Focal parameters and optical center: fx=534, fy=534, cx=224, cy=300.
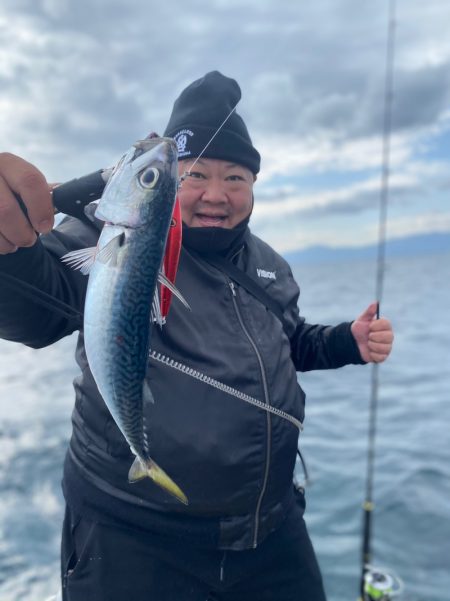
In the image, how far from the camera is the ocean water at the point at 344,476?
5.28 metres

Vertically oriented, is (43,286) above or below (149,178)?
below

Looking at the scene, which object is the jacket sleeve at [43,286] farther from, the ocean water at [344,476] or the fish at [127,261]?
the ocean water at [344,476]

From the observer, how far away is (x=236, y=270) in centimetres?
283

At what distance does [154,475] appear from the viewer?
182 cm

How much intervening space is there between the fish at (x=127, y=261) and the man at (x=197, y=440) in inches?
16.2

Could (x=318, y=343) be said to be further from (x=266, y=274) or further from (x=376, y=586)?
(x=376, y=586)

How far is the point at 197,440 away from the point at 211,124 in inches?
67.7

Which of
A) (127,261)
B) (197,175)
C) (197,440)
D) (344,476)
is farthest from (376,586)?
(127,261)

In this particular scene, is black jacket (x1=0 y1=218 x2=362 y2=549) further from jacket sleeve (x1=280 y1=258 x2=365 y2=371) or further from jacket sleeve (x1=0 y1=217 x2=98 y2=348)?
jacket sleeve (x1=280 y1=258 x2=365 y2=371)

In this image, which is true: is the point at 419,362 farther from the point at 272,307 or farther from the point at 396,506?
the point at 272,307

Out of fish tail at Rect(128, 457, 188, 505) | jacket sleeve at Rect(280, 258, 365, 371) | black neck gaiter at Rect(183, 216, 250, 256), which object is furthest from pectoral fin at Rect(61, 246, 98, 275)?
jacket sleeve at Rect(280, 258, 365, 371)

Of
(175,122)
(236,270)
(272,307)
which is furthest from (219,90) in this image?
(272,307)

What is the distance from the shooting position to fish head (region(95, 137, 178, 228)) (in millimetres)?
1624

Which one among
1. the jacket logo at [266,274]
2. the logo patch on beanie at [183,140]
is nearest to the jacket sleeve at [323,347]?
the jacket logo at [266,274]
